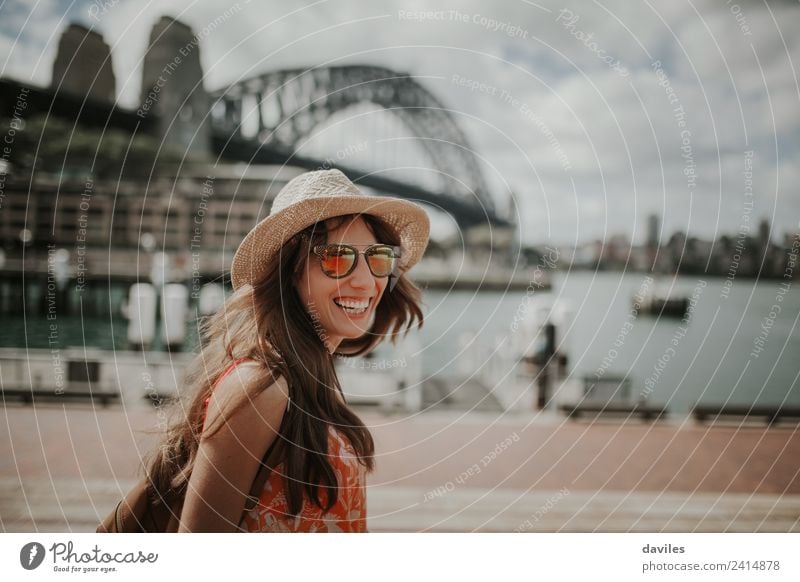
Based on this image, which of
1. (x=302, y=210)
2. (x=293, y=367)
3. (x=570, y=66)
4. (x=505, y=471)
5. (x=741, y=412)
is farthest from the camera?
(x=741, y=412)

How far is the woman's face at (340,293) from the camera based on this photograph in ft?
5.90

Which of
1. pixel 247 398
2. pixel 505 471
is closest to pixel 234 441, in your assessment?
pixel 247 398

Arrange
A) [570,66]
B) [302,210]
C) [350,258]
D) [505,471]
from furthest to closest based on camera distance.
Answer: [505,471] < [570,66] < [350,258] < [302,210]

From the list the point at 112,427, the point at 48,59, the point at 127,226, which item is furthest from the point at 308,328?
the point at 127,226

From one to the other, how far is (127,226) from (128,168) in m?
3.09

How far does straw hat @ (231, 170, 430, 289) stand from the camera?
175cm

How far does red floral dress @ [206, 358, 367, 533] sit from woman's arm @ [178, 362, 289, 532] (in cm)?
7

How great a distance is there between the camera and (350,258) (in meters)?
1.87

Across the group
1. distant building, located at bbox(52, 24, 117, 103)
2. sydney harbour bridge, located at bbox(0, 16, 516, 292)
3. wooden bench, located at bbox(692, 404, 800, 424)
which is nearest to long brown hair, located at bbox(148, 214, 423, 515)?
sydney harbour bridge, located at bbox(0, 16, 516, 292)

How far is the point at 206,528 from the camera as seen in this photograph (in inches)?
62.5

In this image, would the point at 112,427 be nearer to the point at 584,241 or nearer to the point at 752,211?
the point at 584,241

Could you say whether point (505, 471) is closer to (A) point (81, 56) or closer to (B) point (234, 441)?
(B) point (234, 441)

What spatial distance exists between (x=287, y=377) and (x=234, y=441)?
20 centimetres

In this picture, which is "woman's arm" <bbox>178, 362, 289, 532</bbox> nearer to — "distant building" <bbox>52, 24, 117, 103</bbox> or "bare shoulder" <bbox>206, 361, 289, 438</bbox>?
"bare shoulder" <bbox>206, 361, 289, 438</bbox>
